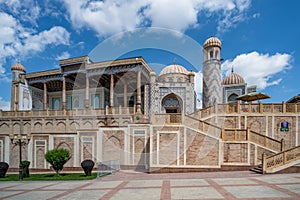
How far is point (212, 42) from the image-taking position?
2419cm

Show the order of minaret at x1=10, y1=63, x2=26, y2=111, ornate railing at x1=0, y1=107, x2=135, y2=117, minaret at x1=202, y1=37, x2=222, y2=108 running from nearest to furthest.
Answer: ornate railing at x1=0, y1=107, x2=135, y2=117, minaret at x1=202, y1=37, x2=222, y2=108, minaret at x1=10, y1=63, x2=26, y2=111

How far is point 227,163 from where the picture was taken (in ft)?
43.6

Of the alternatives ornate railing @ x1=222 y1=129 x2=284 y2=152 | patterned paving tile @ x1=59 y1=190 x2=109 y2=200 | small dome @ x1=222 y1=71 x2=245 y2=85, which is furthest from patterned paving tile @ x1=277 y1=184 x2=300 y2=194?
small dome @ x1=222 y1=71 x2=245 y2=85

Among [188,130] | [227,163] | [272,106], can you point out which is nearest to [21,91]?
[188,130]

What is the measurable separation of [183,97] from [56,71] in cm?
1552

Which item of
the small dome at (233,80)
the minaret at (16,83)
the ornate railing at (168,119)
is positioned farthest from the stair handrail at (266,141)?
the minaret at (16,83)

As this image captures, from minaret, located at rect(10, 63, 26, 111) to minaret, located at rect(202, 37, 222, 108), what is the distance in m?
23.1

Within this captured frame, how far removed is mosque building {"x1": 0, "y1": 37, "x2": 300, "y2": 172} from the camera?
1335 centimetres

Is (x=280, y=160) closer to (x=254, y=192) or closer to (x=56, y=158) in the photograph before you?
(x=254, y=192)

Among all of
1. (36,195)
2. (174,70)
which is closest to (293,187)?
(36,195)

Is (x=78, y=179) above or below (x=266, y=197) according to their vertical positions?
below

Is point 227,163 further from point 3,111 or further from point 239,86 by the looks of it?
point 3,111

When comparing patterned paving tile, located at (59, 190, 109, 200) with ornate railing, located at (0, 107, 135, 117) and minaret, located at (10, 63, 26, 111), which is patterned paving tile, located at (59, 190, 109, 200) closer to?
ornate railing, located at (0, 107, 135, 117)

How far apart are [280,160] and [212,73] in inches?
513
